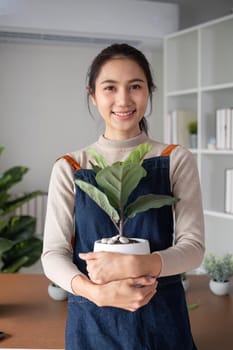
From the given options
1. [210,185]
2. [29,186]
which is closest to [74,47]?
[29,186]

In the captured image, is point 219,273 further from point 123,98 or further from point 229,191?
point 229,191

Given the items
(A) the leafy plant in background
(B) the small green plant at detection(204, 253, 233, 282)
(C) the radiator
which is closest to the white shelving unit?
(A) the leafy plant in background

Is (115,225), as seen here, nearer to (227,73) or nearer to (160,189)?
(160,189)

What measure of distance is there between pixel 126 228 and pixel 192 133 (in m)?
2.74

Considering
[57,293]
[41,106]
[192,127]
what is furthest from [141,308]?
[41,106]

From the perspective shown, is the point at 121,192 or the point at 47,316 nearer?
the point at 121,192

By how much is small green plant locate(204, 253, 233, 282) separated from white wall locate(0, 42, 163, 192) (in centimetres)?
246

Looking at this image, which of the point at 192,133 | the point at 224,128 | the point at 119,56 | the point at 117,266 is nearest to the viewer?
the point at 117,266

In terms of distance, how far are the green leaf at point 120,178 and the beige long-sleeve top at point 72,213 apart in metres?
0.14

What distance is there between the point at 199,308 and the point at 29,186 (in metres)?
2.76

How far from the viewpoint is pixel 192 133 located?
12.0 ft

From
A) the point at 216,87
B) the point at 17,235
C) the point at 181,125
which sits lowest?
the point at 17,235

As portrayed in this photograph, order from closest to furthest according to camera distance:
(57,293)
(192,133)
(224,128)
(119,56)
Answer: (119,56)
(57,293)
(224,128)
(192,133)

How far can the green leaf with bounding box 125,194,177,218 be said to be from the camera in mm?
897
